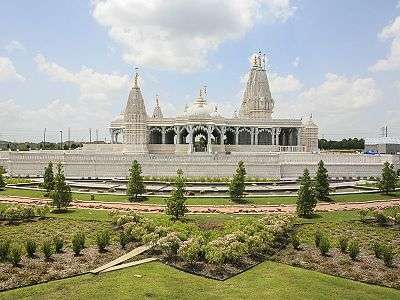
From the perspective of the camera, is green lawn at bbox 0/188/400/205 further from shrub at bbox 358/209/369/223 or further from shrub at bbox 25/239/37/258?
shrub at bbox 25/239/37/258

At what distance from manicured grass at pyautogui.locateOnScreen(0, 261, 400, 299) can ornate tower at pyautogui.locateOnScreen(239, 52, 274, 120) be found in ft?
187

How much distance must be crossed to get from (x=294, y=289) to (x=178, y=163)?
37286 mm

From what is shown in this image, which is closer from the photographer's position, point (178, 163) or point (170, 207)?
point (170, 207)

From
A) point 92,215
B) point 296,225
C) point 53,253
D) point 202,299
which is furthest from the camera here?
point 92,215

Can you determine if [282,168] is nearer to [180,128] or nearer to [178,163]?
[178,163]

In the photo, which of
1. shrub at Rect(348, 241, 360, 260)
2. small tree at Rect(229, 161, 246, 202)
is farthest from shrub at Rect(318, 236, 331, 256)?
small tree at Rect(229, 161, 246, 202)

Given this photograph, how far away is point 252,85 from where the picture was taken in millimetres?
75750

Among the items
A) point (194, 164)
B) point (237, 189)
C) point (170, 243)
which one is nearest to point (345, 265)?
point (170, 243)

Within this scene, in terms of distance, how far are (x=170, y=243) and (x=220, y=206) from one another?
1606cm

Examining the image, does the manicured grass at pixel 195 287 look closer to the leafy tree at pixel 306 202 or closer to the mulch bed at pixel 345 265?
the mulch bed at pixel 345 265

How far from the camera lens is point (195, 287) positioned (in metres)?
17.1

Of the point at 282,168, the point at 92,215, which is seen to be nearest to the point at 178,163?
the point at 282,168

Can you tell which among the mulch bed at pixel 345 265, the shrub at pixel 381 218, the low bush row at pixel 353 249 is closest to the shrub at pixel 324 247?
the low bush row at pixel 353 249

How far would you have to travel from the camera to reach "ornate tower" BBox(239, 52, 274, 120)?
245 ft
